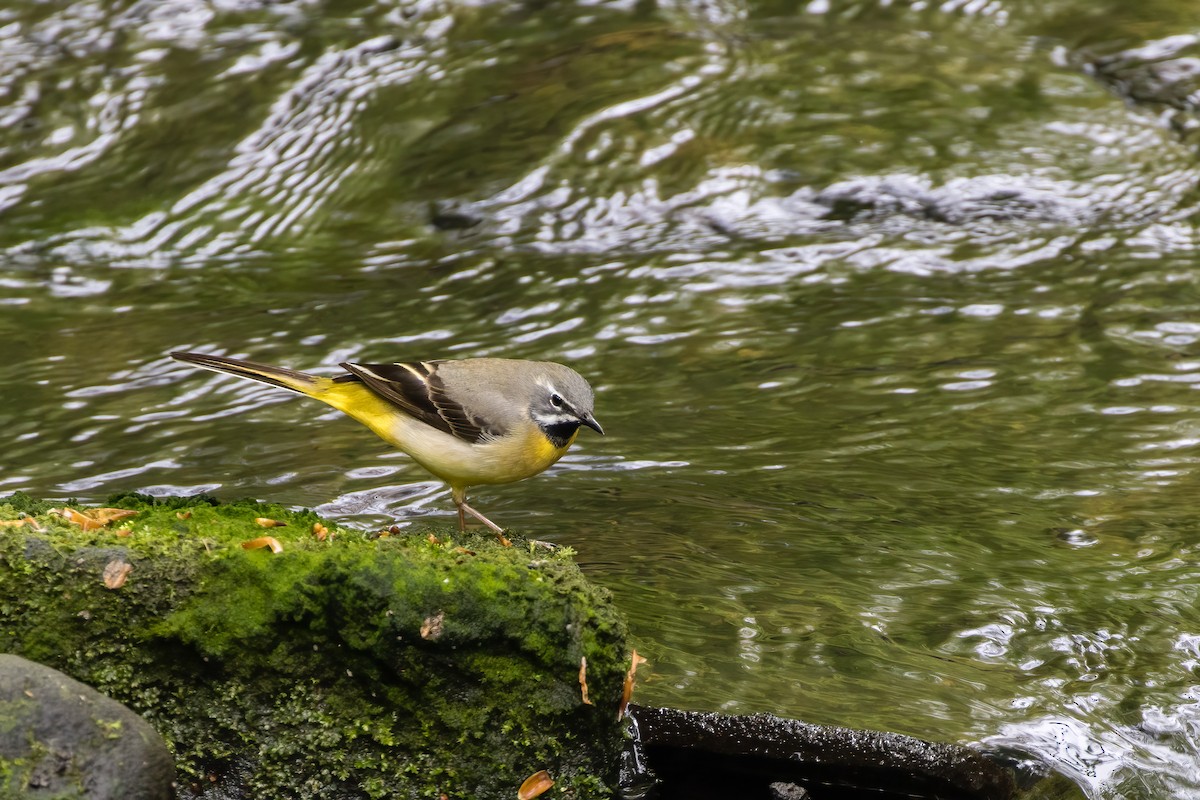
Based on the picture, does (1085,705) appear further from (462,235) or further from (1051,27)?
(1051,27)

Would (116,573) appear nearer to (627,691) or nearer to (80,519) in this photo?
(80,519)

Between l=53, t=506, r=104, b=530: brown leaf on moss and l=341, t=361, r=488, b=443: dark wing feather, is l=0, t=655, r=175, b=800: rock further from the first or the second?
l=341, t=361, r=488, b=443: dark wing feather

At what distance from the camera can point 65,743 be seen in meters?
3.70

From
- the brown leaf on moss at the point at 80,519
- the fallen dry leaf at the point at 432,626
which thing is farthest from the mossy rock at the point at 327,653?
the brown leaf on moss at the point at 80,519

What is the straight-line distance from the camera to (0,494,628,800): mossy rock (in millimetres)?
4125

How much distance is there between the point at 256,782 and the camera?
167 inches

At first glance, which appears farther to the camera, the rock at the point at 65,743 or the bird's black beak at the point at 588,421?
the bird's black beak at the point at 588,421

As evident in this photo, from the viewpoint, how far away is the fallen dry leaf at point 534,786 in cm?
426

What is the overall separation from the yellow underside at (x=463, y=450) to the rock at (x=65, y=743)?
6.65ft

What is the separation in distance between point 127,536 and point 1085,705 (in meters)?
3.40

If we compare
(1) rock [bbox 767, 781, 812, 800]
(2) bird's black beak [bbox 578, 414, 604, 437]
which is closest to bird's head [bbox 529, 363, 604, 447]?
(2) bird's black beak [bbox 578, 414, 604, 437]

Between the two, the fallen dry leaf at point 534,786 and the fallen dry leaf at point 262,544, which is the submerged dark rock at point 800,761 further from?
the fallen dry leaf at point 262,544

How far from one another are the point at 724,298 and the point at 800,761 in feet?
17.8

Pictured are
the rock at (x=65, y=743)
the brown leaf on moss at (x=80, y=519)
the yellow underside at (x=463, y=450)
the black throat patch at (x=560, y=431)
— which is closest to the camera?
the rock at (x=65, y=743)
